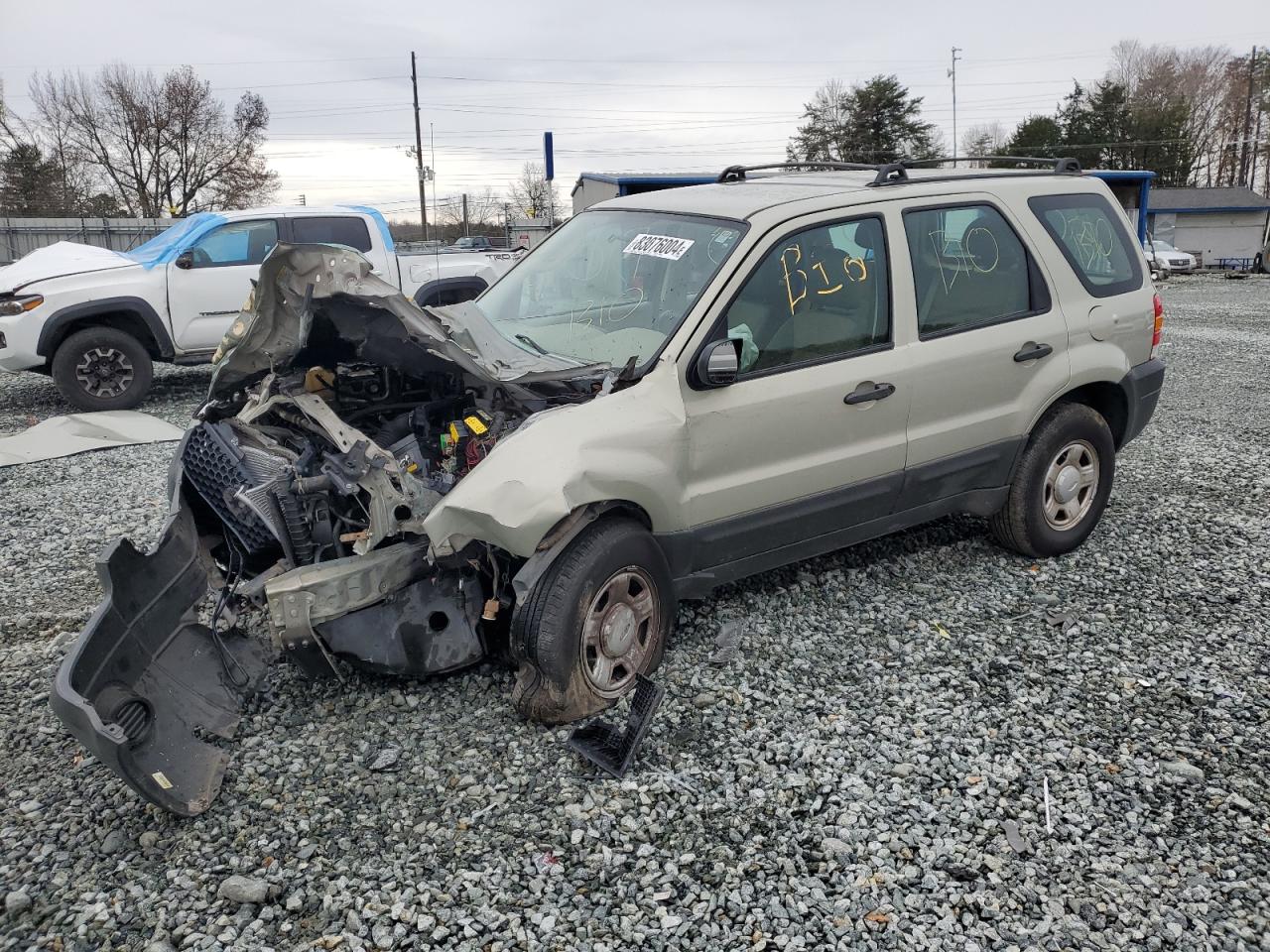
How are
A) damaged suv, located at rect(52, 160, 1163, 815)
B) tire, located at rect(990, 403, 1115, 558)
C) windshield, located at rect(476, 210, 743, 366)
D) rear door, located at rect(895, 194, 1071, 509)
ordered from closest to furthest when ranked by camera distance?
damaged suv, located at rect(52, 160, 1163, 815) → windshield, located at rect(476, 210, 743, 366) → rear door, located at rect(895, 194, 1071, 509) → tire, located at rect(990, 403, 1115, 558)

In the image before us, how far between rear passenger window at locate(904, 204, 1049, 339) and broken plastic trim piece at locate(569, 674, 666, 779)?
2.12m

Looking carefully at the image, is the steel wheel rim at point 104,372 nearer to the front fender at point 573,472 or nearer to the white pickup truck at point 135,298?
Result: the white pickup truck at point 135,298

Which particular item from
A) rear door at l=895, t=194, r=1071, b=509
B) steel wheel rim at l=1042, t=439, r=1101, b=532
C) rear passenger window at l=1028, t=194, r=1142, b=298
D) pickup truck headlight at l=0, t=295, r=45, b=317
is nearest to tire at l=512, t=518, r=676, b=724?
rear door at l=895, t=194, r=1071, b=509

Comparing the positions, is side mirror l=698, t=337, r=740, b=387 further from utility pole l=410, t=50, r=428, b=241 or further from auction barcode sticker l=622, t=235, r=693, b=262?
utility pole l=410, t=50, r=428, b=241

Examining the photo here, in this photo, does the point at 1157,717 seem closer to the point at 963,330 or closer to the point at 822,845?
the point at 822,845

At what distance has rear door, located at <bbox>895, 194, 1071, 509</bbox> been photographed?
14.4 ft

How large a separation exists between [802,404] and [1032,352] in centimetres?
148

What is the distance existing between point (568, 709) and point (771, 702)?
837 millimetres

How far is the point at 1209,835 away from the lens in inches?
119

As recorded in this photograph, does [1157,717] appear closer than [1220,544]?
Yes

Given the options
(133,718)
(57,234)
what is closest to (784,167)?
(133,718)

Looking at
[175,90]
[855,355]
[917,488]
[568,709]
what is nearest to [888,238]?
[855,355]

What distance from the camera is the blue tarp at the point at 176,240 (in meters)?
9.92

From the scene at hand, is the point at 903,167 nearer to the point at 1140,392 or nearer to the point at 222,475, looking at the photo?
the point at 1140,392
